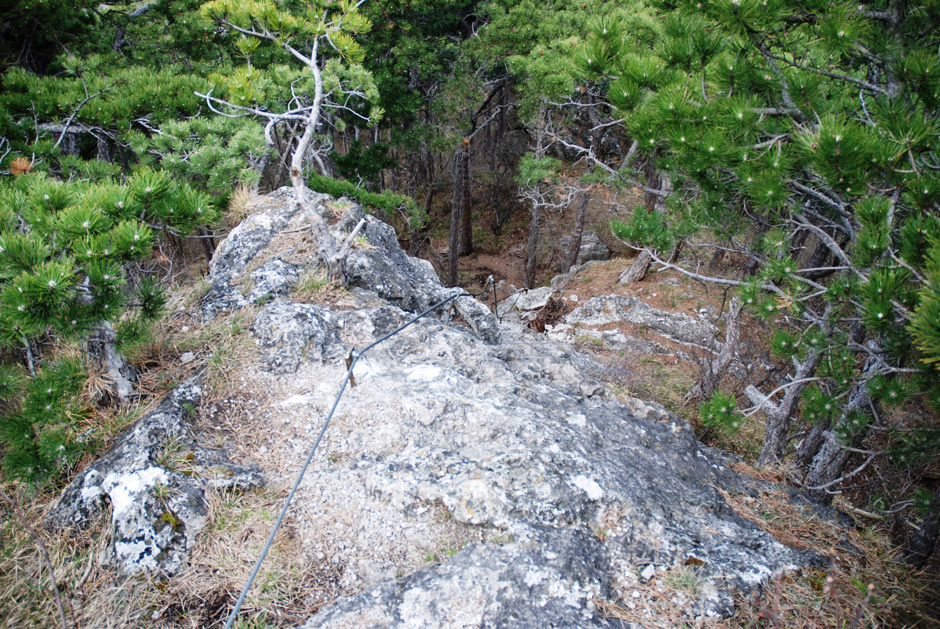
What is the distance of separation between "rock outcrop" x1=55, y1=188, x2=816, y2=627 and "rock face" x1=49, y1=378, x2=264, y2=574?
4.5 inches

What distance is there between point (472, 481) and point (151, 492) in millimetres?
1501

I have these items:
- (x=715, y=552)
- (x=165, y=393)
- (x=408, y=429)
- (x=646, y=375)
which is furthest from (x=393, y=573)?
(x=646, y=375)

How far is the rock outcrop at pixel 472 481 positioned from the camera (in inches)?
84.9

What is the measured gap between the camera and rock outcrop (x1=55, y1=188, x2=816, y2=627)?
2156mm

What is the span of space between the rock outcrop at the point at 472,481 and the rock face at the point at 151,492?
11 cm

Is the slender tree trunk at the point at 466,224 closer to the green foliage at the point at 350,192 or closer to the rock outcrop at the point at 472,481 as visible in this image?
the green foliage at the point at 350,192

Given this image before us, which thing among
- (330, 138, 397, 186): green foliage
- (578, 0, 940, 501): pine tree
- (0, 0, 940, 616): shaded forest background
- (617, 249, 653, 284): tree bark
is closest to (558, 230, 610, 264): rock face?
(617, 249, 653, 284): tree bark

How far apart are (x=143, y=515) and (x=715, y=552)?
2.66 meters

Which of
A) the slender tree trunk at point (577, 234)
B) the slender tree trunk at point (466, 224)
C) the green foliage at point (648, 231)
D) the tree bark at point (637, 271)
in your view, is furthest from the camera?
the slender tree trunk at point (466, 224)

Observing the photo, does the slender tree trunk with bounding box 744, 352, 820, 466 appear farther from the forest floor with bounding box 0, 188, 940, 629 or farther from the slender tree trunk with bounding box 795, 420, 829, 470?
the forest floor with bounding box 0, 188, 940, 629

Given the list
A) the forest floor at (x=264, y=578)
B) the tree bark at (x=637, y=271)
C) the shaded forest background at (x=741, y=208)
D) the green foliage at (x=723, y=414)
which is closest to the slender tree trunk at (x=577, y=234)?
the tree bark at (x=637, y=271)

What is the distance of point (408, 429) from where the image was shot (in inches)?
114

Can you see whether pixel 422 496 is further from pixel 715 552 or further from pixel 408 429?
Result: pixel 715 552

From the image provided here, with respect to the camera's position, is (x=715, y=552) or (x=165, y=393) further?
(x=165, y=393)
